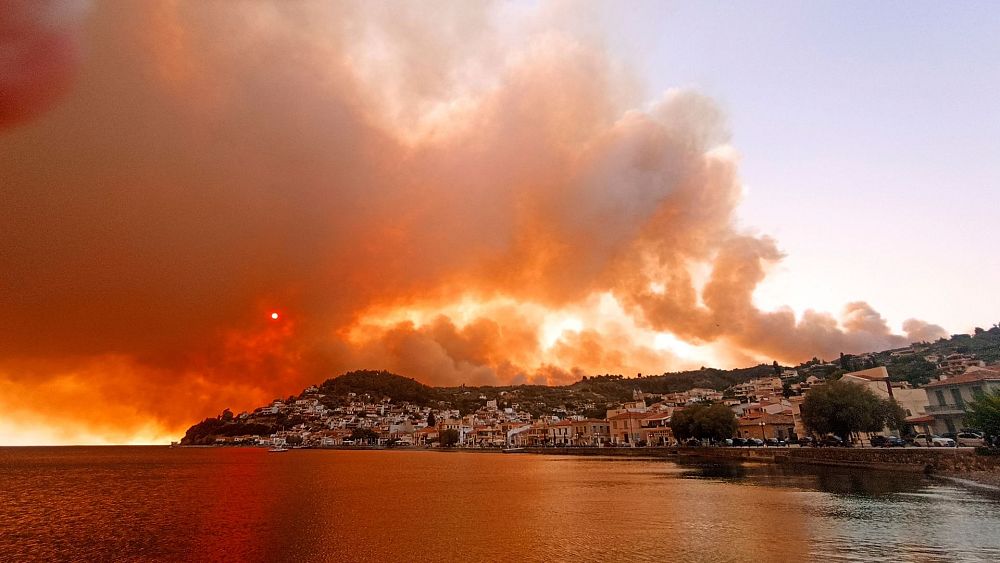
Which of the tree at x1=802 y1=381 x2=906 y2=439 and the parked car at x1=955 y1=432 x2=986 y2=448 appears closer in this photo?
the parked car at x1=955 y1=432 x2=986 y2=448

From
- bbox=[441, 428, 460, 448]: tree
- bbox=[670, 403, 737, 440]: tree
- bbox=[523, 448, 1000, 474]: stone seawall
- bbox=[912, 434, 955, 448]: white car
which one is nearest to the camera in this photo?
bbox=[523, 448, 1000, 474]: stone seawall

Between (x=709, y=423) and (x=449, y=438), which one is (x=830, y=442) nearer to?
(x=709, y=423)

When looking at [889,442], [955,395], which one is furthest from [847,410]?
[955,395]

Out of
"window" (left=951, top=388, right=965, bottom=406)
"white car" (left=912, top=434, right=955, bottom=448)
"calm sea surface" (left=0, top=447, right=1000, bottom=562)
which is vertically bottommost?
"calm sea surface" (left=0, top=447, right=1000, bottom=562)

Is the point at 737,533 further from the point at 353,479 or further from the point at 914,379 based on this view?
the point at 914,379

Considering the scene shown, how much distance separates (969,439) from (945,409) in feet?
31.1

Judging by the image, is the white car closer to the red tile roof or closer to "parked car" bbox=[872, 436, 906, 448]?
"parked car" bbox=[872, 436, 906, 448]

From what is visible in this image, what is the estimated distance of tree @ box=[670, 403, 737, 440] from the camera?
74188 millimetres

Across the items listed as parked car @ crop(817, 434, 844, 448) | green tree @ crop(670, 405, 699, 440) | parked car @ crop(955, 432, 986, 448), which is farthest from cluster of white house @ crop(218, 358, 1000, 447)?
green tree @ crop(670, 405, 699, 440)

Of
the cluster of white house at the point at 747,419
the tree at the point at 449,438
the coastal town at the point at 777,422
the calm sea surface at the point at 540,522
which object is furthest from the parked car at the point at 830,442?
the tree at the point at 449,438

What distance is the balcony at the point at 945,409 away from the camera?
5384cm

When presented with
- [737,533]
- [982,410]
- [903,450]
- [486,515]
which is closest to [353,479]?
[486,515]

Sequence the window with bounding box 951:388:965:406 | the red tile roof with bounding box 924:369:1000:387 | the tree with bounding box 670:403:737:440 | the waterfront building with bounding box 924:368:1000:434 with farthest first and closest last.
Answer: the tree with bounding box 670:403:737:440
the window with bounding box 951:388:965:406
the waterfront building with bounding box 924:368:1000:434
the red tile roof with bounding box 924:369:1000:387

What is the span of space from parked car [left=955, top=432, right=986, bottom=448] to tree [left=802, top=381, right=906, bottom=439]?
4742 millimetres
